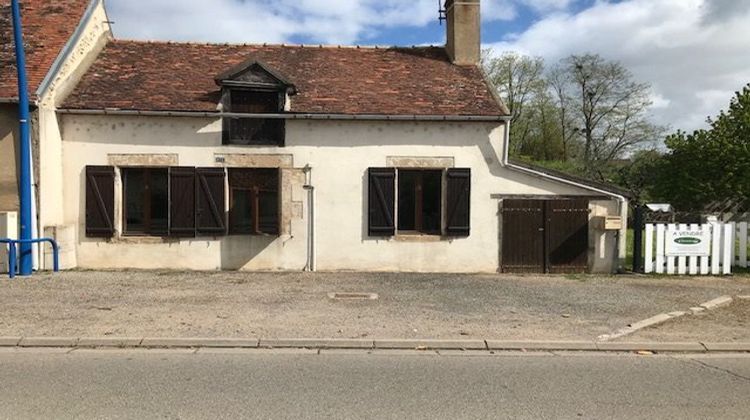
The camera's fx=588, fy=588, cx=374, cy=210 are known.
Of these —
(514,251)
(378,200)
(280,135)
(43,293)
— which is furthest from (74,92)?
(514,251)

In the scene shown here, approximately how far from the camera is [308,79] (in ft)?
50.2

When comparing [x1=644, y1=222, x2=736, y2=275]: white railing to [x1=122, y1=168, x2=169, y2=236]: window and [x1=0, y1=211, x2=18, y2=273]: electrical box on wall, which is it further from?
[x1=0, y1=211, x2=18, y2=273]: electrical box on wall

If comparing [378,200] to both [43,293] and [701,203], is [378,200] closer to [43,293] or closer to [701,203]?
[43,293]

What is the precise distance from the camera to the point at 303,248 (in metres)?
13.9

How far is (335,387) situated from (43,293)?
6883 mm

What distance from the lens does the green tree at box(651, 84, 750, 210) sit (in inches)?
944

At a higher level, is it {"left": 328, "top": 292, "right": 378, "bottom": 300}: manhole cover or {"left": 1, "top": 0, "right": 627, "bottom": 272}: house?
{"left": 1, "top": 0, "right": 627, "bottom": 272}: house

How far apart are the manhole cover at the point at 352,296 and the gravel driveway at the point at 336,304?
200 millimetres

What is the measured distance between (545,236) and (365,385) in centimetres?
958

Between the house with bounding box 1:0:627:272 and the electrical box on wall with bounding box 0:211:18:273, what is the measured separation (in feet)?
3.92

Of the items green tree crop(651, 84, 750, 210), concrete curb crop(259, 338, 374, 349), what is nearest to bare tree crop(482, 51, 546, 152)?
green tree crop(651, 84, 750, 210)

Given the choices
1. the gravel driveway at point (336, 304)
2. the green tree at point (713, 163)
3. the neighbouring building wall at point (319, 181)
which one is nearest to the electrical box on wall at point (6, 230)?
the gravel driveway at point (336, 304)

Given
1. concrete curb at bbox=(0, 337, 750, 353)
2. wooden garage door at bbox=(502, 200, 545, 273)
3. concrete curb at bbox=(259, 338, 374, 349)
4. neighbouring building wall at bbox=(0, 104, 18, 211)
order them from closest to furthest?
concrete curb at bbox=(0, 337, 750, 353)
concrete curb at bbox=(259, 338, 374, 349)
neighbouring building wall at bbox=(0, 104, 18, 211)
wooden garage door at bbox=(502, 200, 545, 273)

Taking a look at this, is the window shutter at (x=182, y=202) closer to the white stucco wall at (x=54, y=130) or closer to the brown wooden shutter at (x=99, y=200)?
the brown wooden shutter at (x=99, y=200)
